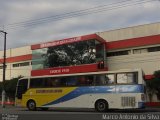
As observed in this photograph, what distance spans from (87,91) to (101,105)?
152cm

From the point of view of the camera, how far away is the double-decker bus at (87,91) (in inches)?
997

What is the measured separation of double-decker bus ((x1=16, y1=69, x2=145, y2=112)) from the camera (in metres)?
25.3

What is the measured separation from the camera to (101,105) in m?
26.8

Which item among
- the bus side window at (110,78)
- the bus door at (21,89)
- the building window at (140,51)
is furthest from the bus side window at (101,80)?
the building window at (140,51)

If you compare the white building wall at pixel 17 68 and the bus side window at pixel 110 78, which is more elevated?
the white building wall at pixel 17 68

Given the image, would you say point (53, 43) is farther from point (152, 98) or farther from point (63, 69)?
point (152, 98)

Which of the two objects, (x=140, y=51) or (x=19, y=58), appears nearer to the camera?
(x=140, y=51)

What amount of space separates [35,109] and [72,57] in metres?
11.5

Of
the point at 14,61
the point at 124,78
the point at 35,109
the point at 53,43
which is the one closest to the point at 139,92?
the point at 124,78

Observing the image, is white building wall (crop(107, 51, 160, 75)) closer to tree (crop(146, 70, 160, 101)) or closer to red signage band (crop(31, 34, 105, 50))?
tree (crop(146, 70, 160, 101))

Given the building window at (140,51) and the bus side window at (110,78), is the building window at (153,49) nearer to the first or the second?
the building window at (140,51)

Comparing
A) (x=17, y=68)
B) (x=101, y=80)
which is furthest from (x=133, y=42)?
(x=17, y=68)

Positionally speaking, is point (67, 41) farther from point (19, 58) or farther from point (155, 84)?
point (19, 58)

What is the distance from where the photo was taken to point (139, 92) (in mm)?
24953
